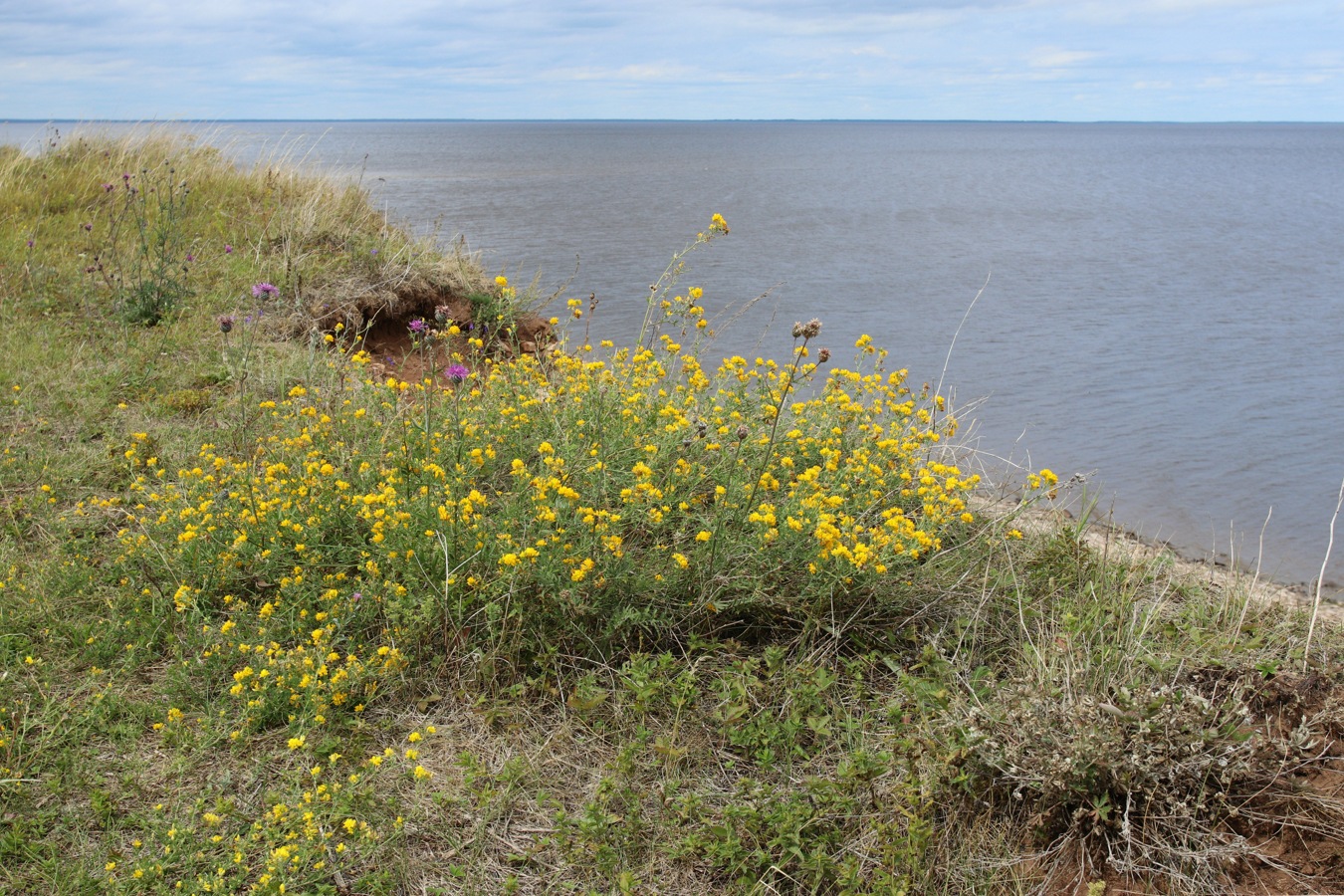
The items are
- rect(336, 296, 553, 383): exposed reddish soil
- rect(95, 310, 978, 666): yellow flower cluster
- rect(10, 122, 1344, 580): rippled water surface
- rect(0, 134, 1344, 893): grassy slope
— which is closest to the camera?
rect(0, 134, 1344, 893): grassy slope

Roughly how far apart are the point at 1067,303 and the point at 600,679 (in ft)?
41.8

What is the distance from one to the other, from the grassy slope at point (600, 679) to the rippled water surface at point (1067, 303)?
2764 mm

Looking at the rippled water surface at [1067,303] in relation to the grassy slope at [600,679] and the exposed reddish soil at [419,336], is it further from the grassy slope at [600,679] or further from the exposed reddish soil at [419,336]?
the grassy slope at [600,679]

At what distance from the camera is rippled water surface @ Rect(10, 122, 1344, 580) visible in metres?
8.01

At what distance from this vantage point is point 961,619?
12.4 feet

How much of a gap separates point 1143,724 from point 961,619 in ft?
3.50

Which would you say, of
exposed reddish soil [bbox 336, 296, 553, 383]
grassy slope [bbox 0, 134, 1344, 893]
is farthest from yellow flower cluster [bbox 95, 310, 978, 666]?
exposed reddish soil [bbox 336, 296, 553, 383]

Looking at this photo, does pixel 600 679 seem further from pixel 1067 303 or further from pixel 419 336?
pixel 1067 303

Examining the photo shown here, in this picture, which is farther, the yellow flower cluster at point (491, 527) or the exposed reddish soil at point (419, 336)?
the exposed reddish soil at point (419, 336)

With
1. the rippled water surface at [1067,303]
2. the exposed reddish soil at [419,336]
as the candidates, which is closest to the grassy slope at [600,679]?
the rippled water surface at [1067,303]

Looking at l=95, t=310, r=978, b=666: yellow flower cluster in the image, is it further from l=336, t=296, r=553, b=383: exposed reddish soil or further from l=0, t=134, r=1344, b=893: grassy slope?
l=336, t=296, r=553, b=383: exposed reddish soil

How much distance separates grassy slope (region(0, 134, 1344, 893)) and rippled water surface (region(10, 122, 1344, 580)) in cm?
276

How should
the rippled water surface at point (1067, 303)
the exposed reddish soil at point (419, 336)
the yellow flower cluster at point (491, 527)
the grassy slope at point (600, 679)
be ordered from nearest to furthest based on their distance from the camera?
the grassy slope at point (600, 679) → the yellow flower cluster at point (491, 527) → the rippled water surface at point (1067, 303) → the exposed reddish soil at point (419, 336)

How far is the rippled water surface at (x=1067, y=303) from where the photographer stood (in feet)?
26.3
